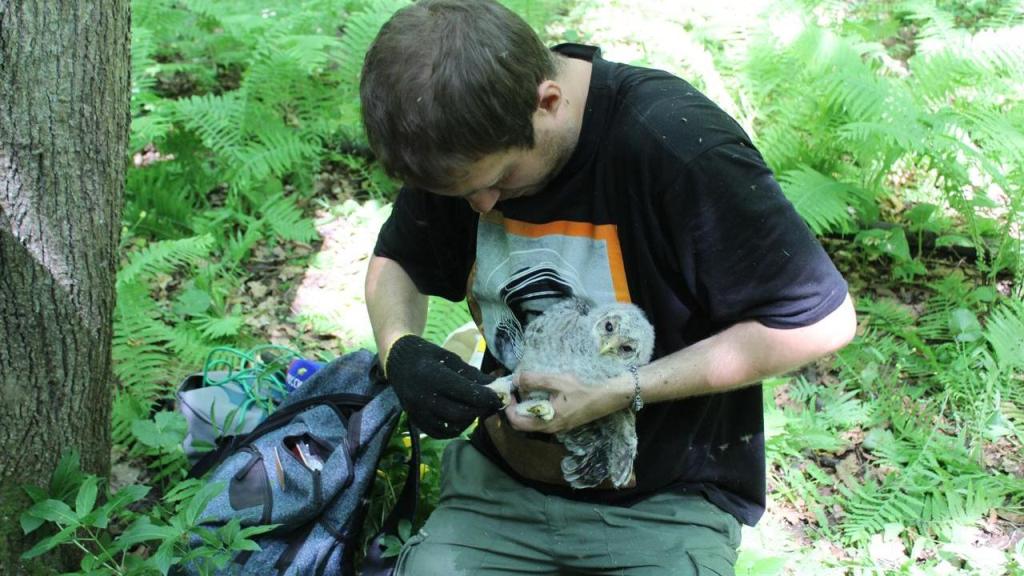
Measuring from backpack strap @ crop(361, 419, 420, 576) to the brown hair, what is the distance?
113 centimetres

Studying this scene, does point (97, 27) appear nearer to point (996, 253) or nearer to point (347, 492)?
point (347, 492)

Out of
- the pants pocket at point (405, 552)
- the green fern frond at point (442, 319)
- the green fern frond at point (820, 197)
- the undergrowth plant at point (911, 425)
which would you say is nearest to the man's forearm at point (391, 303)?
the pants pocket at point (405, 552)

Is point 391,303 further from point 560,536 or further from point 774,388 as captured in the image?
point 774,388

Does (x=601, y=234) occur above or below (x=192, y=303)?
above

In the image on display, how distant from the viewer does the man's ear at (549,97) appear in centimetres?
198

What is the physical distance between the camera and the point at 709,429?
2385 mm

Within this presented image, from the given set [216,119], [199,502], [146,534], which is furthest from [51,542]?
[216,119]

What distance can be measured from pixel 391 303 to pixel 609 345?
31.9 inches

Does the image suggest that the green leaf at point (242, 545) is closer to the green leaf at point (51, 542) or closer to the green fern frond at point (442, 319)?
the green leaf at point (51, 542)

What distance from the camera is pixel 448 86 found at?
5.94 feet

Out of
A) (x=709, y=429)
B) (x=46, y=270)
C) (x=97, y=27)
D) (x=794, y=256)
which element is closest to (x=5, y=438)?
(x=46, y=270)

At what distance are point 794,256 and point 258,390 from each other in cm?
227

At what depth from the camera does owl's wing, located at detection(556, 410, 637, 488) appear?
2189 millimetres

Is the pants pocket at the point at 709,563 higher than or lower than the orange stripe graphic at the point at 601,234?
lower
